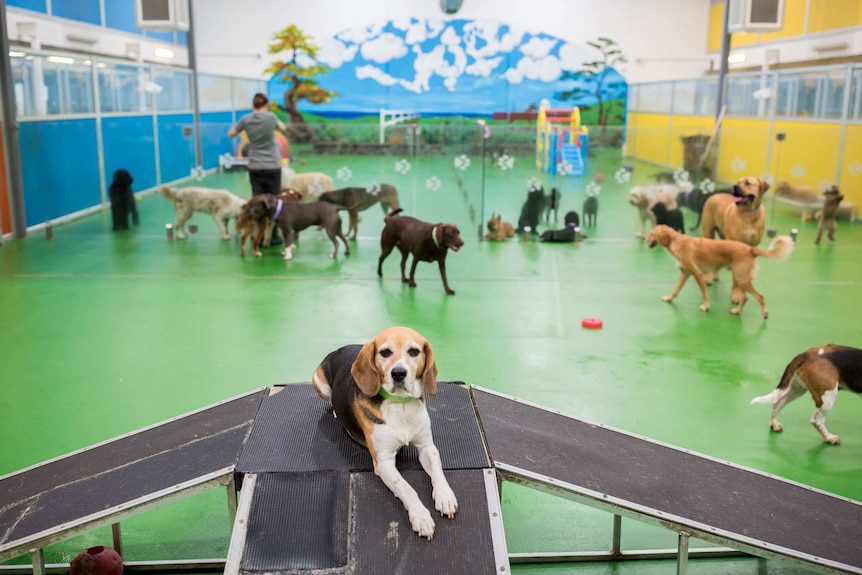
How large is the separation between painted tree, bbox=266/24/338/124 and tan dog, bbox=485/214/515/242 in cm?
1112

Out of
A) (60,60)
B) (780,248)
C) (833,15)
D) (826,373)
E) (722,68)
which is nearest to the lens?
(826,373)

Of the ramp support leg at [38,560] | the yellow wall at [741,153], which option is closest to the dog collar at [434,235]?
the ramp support leg at [38,560]

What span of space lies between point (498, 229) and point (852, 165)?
5.20 m

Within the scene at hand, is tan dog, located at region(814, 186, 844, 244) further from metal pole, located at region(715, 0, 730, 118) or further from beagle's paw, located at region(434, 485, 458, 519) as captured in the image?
beagle's paw, located at region(434, 485, 458, 519)

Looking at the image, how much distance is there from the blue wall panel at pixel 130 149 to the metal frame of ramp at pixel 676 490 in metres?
9.53

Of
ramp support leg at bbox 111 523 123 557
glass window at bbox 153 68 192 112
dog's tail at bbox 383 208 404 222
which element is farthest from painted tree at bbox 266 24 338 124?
ramp support leg at bbox 111 523 123 557

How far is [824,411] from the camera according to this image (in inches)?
172

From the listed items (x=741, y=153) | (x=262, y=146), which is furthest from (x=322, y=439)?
(x=741, y=153)

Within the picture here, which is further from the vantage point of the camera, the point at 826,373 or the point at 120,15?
the point at 120,15

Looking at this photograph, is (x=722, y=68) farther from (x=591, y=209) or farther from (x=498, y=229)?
(x=498, y=229)

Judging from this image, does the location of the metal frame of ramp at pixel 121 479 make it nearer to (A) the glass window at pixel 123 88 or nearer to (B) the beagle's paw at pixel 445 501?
(B) the beagle's paw at pixel 445 501

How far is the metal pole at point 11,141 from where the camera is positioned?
389 inches

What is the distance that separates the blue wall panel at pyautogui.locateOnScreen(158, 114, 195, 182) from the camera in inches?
435

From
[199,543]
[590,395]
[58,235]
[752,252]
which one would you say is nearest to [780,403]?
[590,395]
